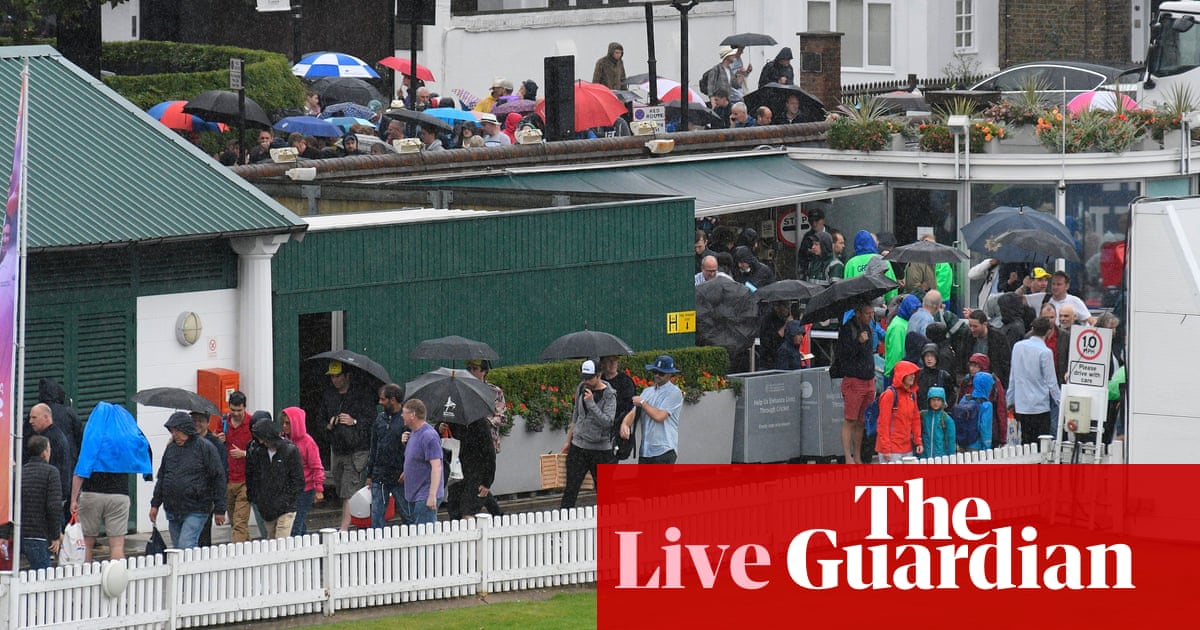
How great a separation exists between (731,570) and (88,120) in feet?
22.9

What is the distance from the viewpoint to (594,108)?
28641 millimetres

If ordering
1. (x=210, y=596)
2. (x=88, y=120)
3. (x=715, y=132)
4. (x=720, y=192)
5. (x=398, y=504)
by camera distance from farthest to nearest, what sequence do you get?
(x=715, y=132) < (x=720, y=192) < (x=88, y=120) < (x=398, y=504) < (x=210, y=596)

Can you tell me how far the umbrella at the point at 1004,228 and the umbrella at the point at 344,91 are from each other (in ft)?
33.9

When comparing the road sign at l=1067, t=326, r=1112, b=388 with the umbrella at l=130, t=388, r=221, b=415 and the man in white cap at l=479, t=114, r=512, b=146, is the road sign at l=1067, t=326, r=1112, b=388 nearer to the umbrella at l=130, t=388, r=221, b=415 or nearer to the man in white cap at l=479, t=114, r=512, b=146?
the umbrella at l=130, t=388, r=221, b=415

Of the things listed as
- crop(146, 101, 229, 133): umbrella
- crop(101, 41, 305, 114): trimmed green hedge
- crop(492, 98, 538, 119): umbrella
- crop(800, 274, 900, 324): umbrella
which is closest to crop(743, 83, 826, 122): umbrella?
crop(492, 98, 538, 119): umbrella

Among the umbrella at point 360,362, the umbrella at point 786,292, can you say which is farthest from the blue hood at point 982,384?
the umbrella at point 360,362

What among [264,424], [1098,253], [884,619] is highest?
[1098,253]

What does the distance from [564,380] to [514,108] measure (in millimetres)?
12028

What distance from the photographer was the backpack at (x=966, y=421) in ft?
66.9

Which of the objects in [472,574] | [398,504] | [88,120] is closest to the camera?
[472,574]

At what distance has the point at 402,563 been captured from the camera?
15.6m

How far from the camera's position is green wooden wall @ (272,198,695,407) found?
19.2 metres

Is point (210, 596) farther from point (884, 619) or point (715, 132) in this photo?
A: point (715, 132)

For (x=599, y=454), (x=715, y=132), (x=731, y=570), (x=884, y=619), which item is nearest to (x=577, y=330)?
(x=599, y=454)
